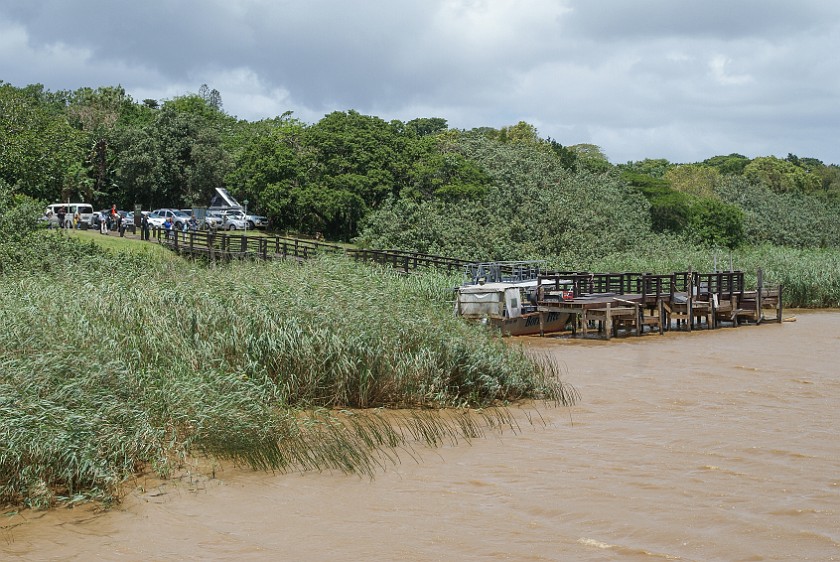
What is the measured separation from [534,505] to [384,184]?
47276 mm

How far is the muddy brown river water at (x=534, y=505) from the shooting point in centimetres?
1026

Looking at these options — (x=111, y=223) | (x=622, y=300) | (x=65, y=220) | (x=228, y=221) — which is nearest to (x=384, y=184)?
(x=228, y=221)

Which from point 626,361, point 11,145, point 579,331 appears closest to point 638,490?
point 626,361

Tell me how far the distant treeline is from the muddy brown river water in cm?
2784

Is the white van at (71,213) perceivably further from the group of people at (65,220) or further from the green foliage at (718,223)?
the green foliage at (718,223)

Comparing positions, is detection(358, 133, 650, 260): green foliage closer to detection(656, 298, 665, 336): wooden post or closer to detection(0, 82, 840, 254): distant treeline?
detection(0, 82, 840, 254): distant treeline

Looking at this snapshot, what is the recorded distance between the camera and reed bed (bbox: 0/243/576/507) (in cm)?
1158

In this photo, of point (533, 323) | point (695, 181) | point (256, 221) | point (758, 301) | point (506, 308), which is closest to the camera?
point (506, 308)

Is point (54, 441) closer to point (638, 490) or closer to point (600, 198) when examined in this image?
point (638, 490)

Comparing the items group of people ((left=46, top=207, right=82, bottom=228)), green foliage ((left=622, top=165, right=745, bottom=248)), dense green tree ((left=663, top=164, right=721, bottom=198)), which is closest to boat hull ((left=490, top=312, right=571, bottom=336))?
group of people ((left=46, top=207, right=82, bottom=228))

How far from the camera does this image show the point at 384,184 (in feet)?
191

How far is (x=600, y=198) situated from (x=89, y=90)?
52.2 metres

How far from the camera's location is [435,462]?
13.7m

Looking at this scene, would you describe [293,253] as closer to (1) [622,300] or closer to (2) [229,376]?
(1) [622,300]
